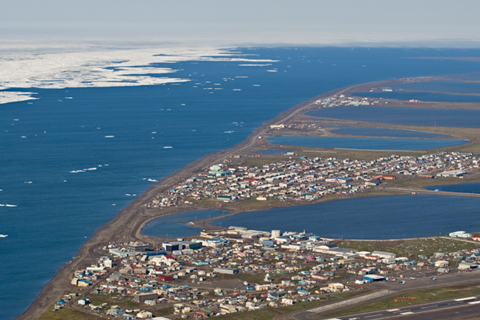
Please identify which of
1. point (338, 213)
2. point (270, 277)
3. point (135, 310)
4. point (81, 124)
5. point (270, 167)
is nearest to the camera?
point (135, 310)

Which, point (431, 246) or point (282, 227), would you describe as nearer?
point (431, 246)

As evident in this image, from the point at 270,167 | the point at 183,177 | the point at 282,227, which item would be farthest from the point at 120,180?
the point at 282,227

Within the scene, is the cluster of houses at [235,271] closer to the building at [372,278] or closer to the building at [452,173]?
the building at [372,278]

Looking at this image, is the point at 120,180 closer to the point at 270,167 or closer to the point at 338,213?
the point at 270,167

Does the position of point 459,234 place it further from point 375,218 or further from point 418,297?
point 418,297

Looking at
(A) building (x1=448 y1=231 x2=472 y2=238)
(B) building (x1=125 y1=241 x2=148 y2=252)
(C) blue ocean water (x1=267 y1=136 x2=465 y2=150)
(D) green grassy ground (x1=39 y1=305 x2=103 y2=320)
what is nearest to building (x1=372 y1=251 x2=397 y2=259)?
(A) building (x1=448 y1=231 x2=472 y2=238)

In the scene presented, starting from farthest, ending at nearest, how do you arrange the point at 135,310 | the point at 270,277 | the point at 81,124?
the point at 81,124 < the point at 270,277 < the point at 135,310

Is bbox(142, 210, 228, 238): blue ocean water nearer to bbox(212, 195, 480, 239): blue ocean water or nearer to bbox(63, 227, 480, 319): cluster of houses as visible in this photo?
bbox(63, 227, 480, 319): cluster of houses

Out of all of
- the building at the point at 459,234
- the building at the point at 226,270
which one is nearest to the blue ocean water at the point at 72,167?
the building at the point at 226,270
